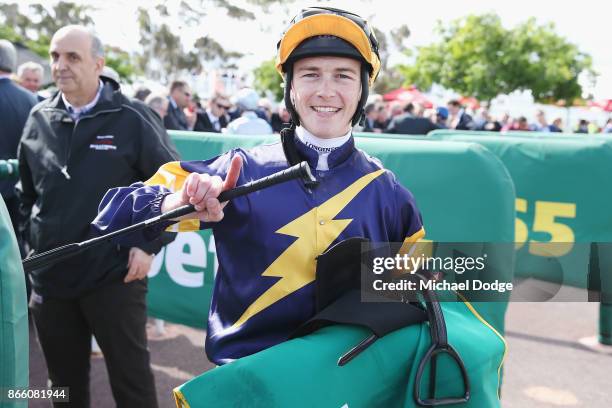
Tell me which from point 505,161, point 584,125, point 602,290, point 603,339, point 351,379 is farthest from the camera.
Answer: point 584,125

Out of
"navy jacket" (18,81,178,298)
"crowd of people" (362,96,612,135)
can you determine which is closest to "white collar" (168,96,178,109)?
"crowd of people" (362,96,612,135)

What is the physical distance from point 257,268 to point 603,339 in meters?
4.17

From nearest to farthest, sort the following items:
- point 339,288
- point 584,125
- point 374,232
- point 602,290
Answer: point 339,288 → point 374,232 → point 602,290 → point 584,125

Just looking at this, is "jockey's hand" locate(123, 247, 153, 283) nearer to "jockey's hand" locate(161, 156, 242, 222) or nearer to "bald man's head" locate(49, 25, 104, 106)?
"bald man's head" locate(49, 25, 104, 106)

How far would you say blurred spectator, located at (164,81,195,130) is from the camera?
7.66 meters

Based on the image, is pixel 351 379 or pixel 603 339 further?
pixel 603 339

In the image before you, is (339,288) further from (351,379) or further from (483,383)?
(483,383)

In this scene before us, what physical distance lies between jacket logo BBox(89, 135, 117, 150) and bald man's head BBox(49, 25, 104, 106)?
0.24 metres

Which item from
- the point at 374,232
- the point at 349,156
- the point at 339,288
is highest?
the point at 349,156

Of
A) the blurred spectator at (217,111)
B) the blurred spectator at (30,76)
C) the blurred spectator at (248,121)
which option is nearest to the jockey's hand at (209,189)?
the blurred spectator at (248,121)

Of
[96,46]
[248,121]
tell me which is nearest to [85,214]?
[96,46]

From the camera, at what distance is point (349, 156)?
184cm

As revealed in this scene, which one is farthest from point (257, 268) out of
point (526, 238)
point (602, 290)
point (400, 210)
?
point (526, 238)

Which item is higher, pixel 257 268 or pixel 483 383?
pixel 257 268
